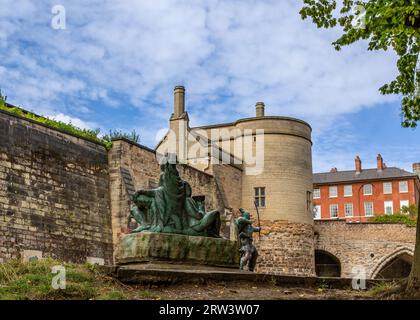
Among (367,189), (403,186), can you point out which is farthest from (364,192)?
(403,186)

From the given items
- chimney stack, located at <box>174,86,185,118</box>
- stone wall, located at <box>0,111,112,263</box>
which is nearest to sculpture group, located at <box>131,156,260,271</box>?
stone wall, located at <box>0,111,112,263</box>

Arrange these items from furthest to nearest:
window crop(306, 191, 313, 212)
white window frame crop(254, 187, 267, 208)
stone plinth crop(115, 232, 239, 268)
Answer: window crop(306, 191, 313, 212), white window frame crop(254, 187, 267, 208), stone plinth crop(115, 232, 239, 268)

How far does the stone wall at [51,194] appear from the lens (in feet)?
56.5

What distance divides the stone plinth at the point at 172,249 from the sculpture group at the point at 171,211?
0.32 metres

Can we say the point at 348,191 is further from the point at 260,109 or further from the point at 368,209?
the point at 260,109

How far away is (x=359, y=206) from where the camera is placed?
2447 inches

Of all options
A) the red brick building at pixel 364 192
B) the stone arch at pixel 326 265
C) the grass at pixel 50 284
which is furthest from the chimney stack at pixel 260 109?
the grass at pixel 50 284

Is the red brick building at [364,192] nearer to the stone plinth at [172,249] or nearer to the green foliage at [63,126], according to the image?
the green foliage at [63,126]

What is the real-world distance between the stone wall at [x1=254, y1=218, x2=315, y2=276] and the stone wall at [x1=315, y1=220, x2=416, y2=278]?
4582 mm

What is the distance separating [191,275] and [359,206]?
5639 cm

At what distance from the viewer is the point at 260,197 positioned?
32906 millimetres

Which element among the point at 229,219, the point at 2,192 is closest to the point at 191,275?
the point at 2,192

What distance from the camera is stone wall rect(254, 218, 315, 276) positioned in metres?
32.2

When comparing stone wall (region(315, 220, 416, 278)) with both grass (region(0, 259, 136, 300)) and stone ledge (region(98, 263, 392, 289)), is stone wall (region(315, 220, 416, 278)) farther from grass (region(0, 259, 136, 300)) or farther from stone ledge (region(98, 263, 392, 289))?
grass (region(0, 259, 136, 300))
